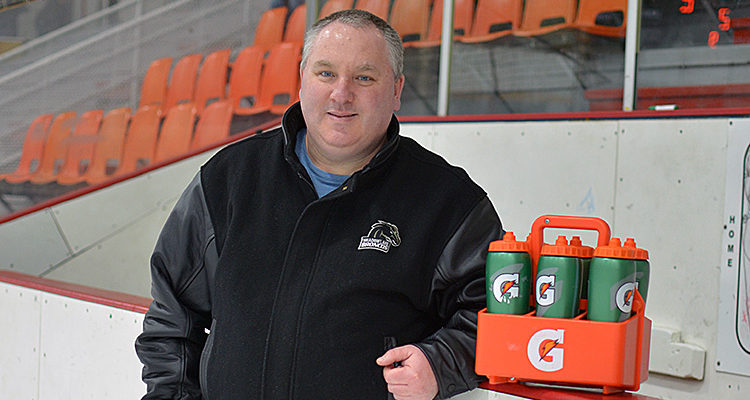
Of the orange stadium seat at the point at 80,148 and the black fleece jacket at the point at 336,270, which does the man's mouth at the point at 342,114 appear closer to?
the black fleece jacket at the point at 336,270

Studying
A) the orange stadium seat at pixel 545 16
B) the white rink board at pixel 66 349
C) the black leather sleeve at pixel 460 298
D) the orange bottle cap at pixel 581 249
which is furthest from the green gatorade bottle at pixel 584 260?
the orange stadium seat at pixel 545 16

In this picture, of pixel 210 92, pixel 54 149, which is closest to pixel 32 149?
pixel 54 149

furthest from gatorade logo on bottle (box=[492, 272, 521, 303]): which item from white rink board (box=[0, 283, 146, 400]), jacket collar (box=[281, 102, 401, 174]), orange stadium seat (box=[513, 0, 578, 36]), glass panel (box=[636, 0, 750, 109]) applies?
orange stadium seat (box=[513, 0, 578, 36])

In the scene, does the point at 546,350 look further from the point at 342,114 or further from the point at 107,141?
the point at 107,141

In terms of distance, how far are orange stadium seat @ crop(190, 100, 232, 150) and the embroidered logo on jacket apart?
12.1 ft

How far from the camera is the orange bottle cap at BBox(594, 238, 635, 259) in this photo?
3.81ft

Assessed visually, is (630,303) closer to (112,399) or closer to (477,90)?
(112,399)

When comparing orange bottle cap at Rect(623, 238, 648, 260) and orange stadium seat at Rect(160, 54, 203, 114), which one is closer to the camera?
orange bottle cap at Rect(623, 238, 648, 260)

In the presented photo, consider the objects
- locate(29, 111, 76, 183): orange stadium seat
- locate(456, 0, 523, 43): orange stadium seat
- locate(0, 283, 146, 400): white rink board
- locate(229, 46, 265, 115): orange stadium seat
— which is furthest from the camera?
locate(229, 46, 265, 115): orange stadium seat

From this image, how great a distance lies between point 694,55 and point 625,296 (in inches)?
93.1

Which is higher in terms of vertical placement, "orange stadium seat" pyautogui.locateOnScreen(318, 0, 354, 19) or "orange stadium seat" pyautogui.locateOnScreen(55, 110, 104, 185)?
"orange stadium seat" pyautogui.locateOnScreen(318, 0, 354, 19)

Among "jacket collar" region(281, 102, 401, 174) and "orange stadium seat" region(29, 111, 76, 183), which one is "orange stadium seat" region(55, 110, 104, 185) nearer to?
"orange stadium seat" region(29, 111, 76, 183)

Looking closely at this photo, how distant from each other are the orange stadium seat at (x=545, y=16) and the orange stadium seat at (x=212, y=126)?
6.33ft

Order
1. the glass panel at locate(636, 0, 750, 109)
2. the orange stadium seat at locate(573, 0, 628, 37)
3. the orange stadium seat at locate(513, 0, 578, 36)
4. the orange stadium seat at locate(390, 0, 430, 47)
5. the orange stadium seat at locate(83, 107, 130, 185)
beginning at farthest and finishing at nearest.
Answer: the orange stadium seat at locate(83, 107, 130, 185) → the orange stadium seat at locate(390, 0, 430, 47) → the orange stadium seat at locate(513, 0, 578, 36) → the orange stadium seat at locate(573, 0, 628, 37) → the glass panel at locate(636, 0, 750, 109)
